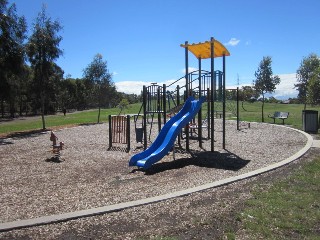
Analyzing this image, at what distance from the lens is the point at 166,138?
34.4ft

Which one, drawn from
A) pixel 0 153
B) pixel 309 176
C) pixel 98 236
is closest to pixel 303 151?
pixel 309 176

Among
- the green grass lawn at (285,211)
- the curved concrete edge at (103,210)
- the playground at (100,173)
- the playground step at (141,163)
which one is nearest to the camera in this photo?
the green grass lawn at (285,211)

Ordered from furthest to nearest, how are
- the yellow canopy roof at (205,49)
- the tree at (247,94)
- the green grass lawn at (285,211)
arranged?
the tree at (247,94) < the yellow canopy roof at (205,49) < the green grass lawn at (285,211)

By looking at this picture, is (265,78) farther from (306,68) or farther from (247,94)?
(247,94)

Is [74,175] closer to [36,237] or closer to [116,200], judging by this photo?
[116,200]

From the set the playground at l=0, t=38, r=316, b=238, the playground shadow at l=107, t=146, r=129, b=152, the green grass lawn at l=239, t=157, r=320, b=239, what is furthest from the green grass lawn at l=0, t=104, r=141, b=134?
the green grass lawn at l=239, t=157, r=320, b=239

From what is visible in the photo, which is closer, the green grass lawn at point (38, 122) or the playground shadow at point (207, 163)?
the playground shadow at point (207, 163)

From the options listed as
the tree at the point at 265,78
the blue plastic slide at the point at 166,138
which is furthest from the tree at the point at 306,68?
the blue plastic slide at the point at 166,138

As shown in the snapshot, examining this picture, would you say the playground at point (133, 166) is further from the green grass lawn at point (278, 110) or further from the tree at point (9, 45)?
the green grass lawn at point (278, 110)

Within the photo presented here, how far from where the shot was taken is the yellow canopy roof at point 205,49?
41.2ft

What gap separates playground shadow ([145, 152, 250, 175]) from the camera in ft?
31.0

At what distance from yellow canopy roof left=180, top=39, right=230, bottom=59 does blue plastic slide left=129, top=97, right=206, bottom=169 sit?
2123 millimetres

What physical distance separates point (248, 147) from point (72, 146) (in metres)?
7.15

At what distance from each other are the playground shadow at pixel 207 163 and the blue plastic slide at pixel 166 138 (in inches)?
12.0
